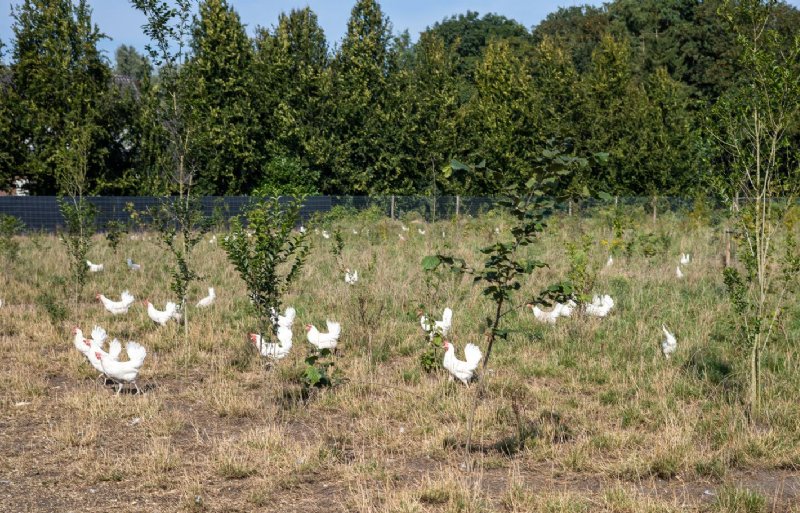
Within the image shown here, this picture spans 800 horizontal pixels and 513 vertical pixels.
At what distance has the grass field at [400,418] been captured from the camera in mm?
5105

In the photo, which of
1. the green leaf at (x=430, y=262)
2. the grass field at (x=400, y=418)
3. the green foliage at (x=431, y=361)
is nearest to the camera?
the green leaf at (x=430, y=262)

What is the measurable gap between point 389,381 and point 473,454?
2.06 m

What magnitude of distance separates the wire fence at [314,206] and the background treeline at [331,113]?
92 centimetres

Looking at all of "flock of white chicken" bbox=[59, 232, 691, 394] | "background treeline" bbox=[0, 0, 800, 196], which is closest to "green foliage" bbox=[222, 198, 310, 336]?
"flock of white chicken" bbox=[59, 232, 691, 394]

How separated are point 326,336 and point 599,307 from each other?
3.39 meters

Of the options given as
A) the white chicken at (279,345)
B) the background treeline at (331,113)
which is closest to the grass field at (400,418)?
the white chicken at (279,345)

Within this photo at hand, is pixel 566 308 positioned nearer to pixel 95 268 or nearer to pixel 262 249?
pixel 262 249

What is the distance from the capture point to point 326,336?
8523 mm

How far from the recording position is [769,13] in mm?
6562

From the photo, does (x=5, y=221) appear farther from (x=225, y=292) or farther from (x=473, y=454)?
(x=473, y=454)

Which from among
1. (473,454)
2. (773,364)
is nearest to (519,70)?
(773,364)

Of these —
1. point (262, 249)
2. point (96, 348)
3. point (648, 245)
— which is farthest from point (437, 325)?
A: point (648, 245)

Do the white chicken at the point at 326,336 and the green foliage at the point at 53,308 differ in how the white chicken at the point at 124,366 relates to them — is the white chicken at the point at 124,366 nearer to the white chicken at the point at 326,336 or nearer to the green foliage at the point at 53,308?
the white chicken at the point at 326,336

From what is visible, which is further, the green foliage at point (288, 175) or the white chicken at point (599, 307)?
the green foliage at point (288, 175)
